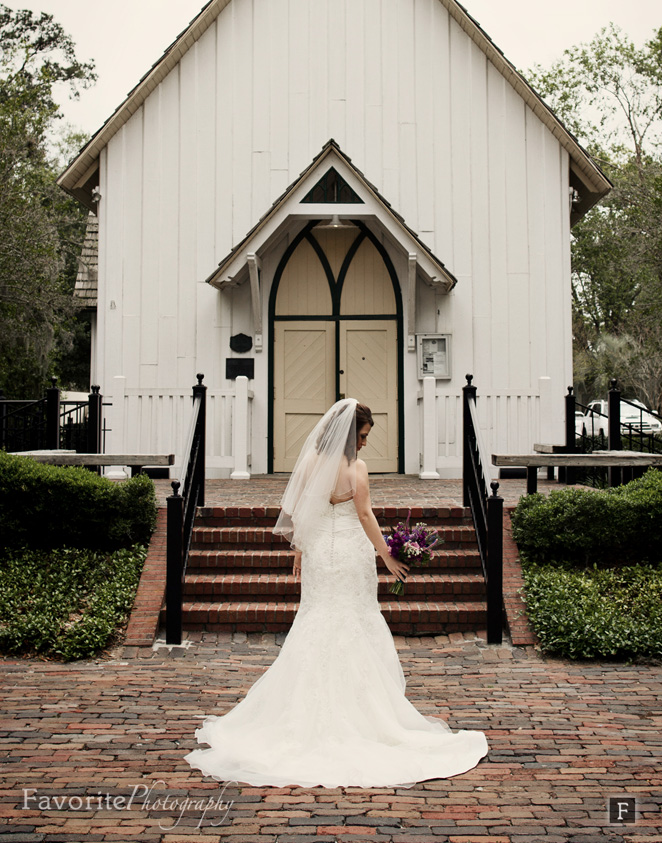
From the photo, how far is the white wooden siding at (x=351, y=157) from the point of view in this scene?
42.3 ft

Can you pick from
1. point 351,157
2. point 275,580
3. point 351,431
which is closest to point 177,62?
point 351,157

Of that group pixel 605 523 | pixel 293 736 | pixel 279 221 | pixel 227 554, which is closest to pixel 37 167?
pixel 279 221

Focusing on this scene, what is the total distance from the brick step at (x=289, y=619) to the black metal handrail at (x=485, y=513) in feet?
1.16

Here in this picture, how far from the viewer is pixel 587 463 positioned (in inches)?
356

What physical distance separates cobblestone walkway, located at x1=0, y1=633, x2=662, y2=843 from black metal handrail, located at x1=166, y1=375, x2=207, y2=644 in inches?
15.3

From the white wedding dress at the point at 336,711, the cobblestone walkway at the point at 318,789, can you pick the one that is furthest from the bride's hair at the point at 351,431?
the cobblestone walkway at the point at 318,789

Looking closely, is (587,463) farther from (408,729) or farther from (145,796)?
(145,796)

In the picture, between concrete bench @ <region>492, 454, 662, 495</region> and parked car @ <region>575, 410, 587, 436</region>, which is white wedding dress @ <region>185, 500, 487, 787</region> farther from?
parked car @ <region>575, 410, 587, 436</region>

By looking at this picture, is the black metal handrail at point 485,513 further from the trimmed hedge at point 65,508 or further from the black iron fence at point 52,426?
the black iron fence at point 52,426

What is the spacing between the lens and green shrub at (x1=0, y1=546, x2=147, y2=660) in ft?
22.5

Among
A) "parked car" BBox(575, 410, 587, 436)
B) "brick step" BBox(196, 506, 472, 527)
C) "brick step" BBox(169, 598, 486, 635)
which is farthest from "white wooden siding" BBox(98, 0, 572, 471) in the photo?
"brick step" BBox(169, 598, 486, 635)

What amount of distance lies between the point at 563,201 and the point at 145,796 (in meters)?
11.1

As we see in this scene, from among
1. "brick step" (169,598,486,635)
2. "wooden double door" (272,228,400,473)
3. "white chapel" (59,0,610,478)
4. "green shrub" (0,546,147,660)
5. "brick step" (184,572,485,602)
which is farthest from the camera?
"wooden double door" (272,228,400,473)

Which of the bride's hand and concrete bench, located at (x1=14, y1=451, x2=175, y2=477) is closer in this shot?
the bride's hand
